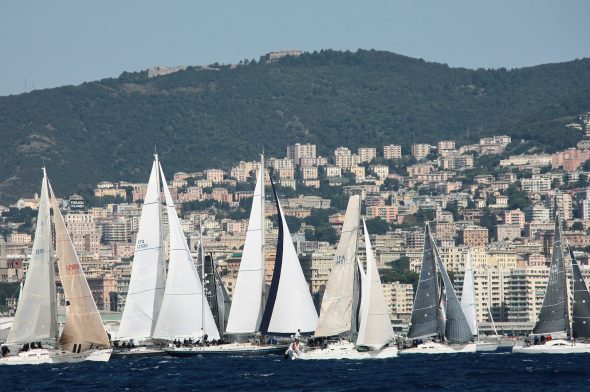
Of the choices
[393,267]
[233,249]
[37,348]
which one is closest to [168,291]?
[37,348]

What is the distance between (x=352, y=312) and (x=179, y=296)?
20.0ft

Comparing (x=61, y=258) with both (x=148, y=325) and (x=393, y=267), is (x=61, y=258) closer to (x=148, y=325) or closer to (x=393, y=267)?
(x=148, y=325)

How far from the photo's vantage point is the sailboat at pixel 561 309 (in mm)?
70938

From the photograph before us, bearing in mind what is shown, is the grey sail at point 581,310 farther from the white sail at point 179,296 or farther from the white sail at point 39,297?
the white sail at point 39,297

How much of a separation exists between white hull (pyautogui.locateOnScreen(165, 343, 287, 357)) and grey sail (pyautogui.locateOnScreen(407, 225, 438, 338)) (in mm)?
6302

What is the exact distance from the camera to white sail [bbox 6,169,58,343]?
64.7 meters

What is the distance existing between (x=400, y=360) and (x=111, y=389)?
16531mm

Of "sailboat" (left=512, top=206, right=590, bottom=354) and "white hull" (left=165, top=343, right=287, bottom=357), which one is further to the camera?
"sailboat" (left=512, top=206, right=590, bottom=354)

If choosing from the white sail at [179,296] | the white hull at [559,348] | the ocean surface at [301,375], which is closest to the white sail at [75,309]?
the ocean surface at [301,375]

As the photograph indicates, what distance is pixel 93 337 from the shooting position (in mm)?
65188

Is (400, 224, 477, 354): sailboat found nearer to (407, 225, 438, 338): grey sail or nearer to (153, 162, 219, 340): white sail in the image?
(407, 225, 438, 338): grey sail

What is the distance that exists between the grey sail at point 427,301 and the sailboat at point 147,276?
9879mm

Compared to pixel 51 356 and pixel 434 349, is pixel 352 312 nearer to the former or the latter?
pixel 434 349

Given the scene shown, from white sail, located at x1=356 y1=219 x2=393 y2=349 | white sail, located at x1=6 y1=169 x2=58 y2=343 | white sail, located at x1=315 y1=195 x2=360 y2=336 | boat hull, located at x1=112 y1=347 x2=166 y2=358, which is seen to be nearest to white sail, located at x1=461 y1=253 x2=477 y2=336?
boat hull, located at x1=112 y1=347 x2=166 y2=358
